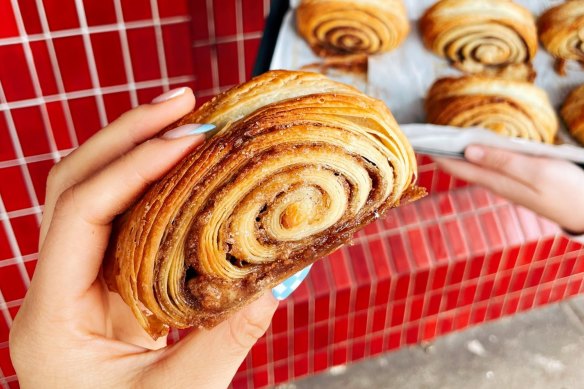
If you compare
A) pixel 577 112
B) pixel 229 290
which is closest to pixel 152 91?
pixel 229 290

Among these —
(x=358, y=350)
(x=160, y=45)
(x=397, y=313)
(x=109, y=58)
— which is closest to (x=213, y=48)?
(x=160, y=45)

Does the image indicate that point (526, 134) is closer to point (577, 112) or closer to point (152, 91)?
point (577, 112)

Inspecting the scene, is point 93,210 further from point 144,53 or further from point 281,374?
point 281,374

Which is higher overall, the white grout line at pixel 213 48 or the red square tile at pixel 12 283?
the white grout line at pixel 213 48

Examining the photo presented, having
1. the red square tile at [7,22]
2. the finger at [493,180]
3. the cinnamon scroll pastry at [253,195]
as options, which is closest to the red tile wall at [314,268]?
the red square tile at [7,22]

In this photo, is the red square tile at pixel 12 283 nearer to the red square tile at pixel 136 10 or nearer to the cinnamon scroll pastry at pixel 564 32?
the red square tile at pixel 136 10

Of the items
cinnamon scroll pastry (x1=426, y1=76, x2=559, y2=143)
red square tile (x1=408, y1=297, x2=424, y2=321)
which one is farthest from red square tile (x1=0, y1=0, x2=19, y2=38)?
red square tile (x1=408, y1=297, x2=424, y2=321)

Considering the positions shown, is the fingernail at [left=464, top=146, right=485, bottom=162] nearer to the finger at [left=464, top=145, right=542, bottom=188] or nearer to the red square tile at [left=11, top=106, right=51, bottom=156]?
the finger at [left=464, top=145, right=542, bottom=188]
